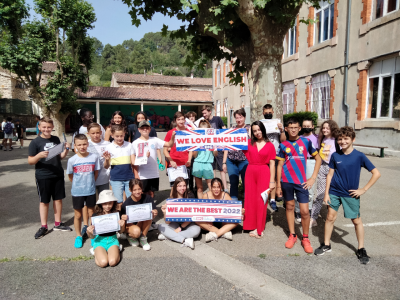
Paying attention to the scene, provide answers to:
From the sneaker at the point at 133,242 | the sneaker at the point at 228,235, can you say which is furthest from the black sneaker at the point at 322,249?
the sneaker at the point at 133,242

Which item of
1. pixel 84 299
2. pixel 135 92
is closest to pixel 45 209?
pixel 84 299

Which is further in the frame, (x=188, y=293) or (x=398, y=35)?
(x=398, y=35)

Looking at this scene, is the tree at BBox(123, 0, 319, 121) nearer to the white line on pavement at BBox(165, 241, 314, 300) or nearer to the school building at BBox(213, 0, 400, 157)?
the white line on pavement at BBox(165, 241, 314, 300)

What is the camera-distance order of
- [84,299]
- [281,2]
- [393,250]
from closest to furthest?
[84,299] < [393,250] < [281,2]

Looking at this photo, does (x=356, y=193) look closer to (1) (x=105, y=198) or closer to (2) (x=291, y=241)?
(2) (x=291, y=241)

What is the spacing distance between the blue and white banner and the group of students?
280mm

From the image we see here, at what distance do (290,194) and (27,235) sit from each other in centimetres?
415

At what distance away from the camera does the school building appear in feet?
35.1

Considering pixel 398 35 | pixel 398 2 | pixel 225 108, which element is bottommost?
pixel 225 108

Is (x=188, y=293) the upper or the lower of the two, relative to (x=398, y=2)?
lower

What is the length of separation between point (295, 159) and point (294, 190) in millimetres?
467

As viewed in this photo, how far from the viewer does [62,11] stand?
1920 centimetres

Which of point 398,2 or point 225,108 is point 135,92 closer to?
point 225,108

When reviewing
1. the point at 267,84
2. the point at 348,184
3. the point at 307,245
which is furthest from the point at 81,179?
the point at 267,84
